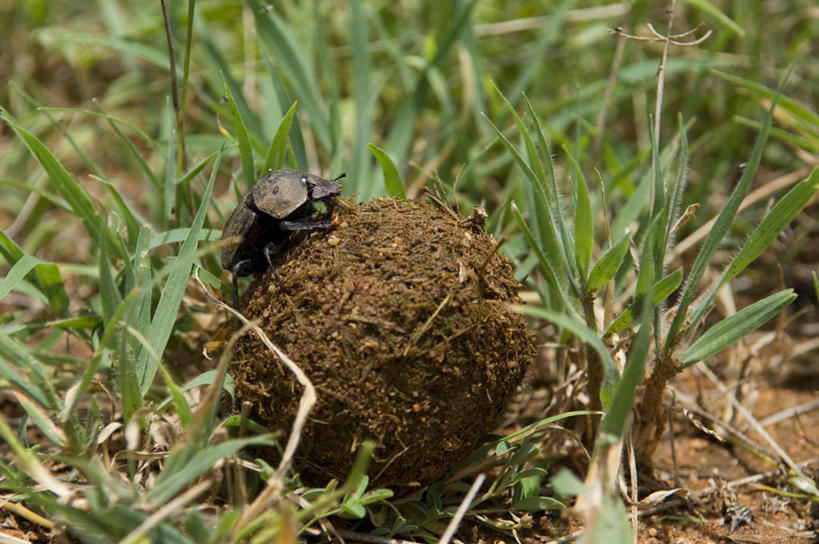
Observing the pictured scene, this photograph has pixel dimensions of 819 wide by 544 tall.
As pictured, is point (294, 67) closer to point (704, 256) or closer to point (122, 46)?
point (122, 46)

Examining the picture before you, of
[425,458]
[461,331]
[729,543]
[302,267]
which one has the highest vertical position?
[302,267]

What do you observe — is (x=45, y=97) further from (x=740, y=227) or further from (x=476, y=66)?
(x=740, y=227)

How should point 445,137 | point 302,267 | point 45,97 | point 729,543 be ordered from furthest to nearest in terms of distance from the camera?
point 45,97
point 445,137
point 729,543
point 302,267

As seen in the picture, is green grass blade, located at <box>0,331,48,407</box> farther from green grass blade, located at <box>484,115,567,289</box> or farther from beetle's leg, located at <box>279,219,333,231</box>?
green grass blade, located at <box>484,115,567,289</box>

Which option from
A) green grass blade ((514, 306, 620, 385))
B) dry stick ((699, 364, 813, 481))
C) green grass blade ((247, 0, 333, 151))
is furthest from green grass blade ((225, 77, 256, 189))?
dry stick ((699, 364, 813, 481))

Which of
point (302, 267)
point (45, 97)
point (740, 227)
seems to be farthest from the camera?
point (45, 97)

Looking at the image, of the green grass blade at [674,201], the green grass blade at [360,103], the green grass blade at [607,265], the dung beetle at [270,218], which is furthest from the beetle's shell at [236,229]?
the green grass blade at [674,201]

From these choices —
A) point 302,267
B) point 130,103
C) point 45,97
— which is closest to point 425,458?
point 302,267
